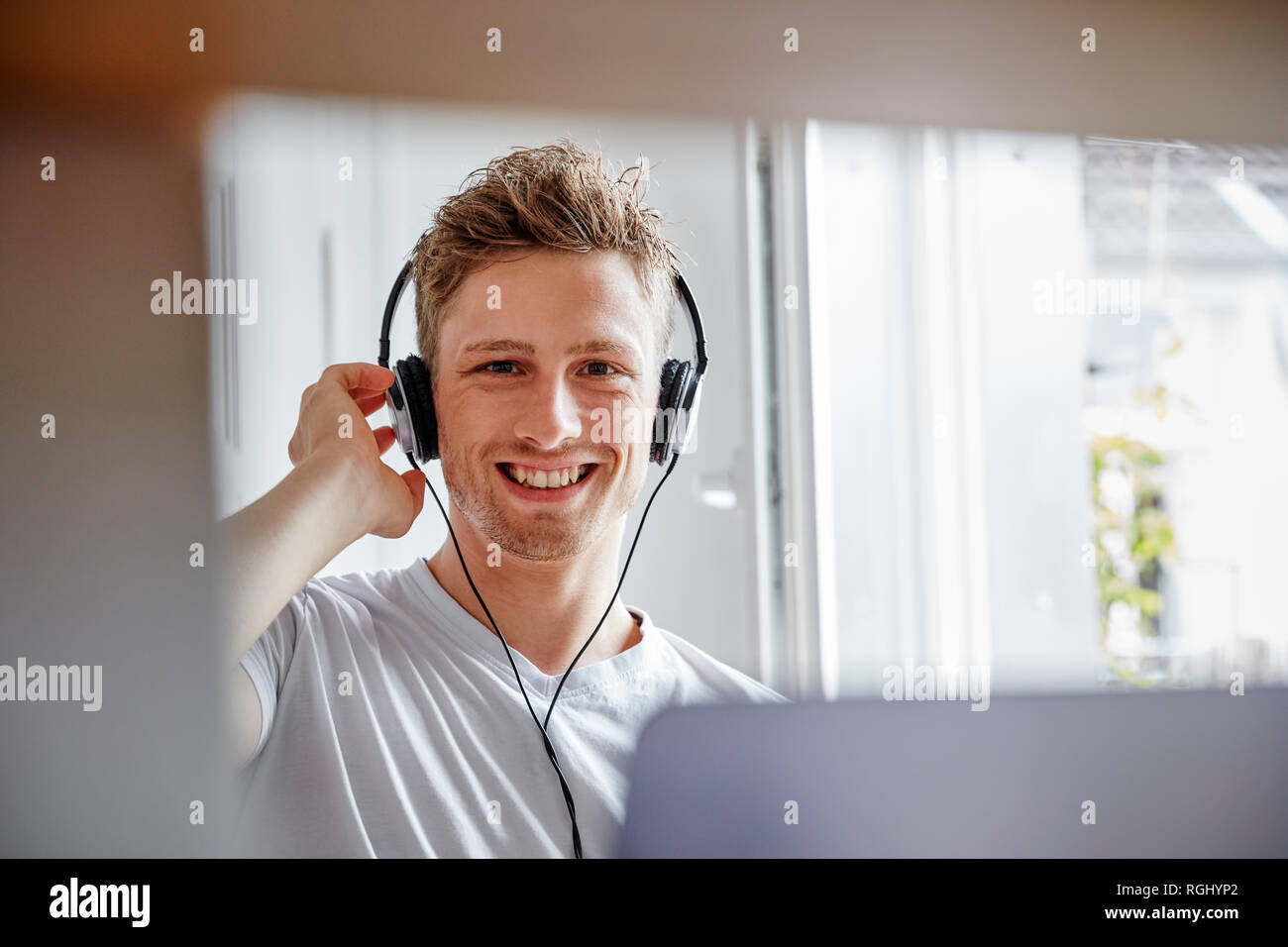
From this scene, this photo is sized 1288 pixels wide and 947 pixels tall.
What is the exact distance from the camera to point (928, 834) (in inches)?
51.4

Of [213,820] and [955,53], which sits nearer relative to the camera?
[213,820]

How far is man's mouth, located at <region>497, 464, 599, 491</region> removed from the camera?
4.01 ft

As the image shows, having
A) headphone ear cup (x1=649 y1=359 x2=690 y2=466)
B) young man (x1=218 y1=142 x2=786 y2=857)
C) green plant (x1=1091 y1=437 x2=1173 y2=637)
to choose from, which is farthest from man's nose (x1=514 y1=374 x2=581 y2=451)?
green plant (x1=1091 y1=437 x2=1173 y2=637)


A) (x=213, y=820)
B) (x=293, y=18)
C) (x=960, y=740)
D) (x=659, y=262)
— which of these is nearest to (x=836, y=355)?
(x=659, y=262)

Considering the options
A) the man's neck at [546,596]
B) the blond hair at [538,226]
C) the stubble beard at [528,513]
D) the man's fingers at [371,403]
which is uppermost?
the blond hair at [538,226]

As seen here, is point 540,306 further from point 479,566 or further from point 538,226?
point 479,566

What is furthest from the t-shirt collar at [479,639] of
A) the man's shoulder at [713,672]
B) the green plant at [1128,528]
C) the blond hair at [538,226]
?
the green plant at [1128,528]

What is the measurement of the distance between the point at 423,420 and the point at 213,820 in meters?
0.56

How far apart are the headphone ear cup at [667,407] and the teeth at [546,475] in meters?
0.09

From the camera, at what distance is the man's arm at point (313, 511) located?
1188 mm

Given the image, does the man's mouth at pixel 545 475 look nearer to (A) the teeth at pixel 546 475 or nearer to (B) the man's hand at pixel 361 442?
(A) the teeth at pixel 546 475

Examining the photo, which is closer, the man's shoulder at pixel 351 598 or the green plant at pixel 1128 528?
the man's shoulder at pixel 351 598
